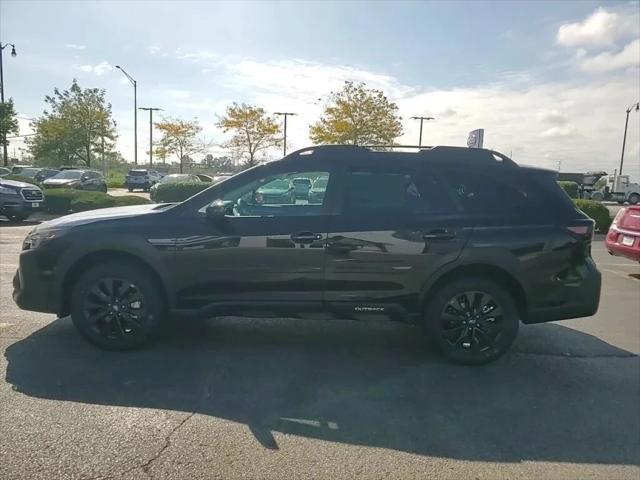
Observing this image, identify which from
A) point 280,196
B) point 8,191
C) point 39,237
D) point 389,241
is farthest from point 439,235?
point 8,191

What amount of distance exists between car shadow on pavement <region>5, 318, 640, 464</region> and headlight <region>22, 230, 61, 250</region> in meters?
0.93

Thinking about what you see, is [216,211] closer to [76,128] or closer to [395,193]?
[395,193]

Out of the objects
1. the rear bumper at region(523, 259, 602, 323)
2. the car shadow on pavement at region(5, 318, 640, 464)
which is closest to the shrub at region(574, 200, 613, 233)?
the car shadow on pavement at region(5, 318, 640, 464)

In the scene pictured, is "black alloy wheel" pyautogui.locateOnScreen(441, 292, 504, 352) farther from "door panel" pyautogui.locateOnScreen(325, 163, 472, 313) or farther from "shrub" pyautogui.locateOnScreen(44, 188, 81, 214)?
"shrub" pyautogui.locateOnScreen(44, 188, 81, 214)

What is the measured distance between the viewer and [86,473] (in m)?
2.50

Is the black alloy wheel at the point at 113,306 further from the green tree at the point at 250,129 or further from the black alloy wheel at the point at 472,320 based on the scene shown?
the green tree at the point at 250,129

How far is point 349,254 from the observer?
13.1 feet

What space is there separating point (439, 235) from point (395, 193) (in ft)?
1.76

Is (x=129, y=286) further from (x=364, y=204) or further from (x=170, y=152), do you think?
(x=170, y=152)

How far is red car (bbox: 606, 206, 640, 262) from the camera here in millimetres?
A: 7410

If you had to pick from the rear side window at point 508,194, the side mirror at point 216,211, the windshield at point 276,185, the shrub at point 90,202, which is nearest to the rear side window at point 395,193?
the rear side window at point 508,194

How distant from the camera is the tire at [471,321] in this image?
160 inches

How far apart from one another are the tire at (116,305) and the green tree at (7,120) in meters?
28.0

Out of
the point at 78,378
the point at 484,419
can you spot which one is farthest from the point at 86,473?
the point at 484,419
